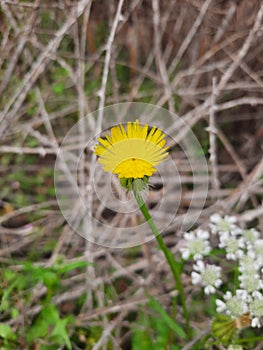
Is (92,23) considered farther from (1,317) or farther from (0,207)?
(1,317)

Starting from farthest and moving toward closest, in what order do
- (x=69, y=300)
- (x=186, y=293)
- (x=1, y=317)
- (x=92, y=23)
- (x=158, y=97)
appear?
(x=92, y=23) → (x=158, y=97) → (x=69, y=300) → (x=186, y=293) → (x=1, y=317)

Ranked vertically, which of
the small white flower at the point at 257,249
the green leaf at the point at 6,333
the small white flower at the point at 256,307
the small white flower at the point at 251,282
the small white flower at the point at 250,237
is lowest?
the small white flower at the point at 256,307

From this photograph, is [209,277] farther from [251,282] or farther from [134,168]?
[134,168]

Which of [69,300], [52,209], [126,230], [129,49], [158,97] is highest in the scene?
[129,49]

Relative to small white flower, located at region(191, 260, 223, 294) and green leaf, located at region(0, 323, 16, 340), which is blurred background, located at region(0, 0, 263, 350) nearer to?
green leaf, located at region(0, 323, 16, 340)

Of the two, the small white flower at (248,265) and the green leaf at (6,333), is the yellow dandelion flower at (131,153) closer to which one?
the small white flower at (248,265)

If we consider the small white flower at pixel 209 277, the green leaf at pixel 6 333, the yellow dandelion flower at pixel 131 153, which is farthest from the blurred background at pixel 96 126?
the yellow dandelion flower at pixel 131 153

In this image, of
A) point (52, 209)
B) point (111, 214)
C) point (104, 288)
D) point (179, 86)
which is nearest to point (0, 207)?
point (52, 209)
